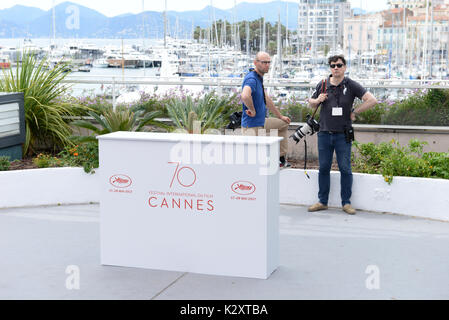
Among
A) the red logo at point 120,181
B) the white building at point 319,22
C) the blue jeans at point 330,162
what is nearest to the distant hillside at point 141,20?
the white building at point 319,22

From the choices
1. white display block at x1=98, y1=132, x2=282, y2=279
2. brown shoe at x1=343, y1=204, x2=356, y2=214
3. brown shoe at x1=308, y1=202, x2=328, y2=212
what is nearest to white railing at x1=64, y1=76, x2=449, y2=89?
brown shoe at x1=308, y1=202, x2=328, y2=212

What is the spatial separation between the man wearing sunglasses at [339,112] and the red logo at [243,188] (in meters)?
2.82

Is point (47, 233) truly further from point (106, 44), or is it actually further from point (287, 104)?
point (106, 44)

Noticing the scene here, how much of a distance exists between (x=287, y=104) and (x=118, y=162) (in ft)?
17.9

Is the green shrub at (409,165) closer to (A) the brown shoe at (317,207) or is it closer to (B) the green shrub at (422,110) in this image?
(A) the brown shoe at (317,207)

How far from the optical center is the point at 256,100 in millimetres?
8438

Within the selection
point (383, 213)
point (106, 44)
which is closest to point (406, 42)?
point (106, 44)

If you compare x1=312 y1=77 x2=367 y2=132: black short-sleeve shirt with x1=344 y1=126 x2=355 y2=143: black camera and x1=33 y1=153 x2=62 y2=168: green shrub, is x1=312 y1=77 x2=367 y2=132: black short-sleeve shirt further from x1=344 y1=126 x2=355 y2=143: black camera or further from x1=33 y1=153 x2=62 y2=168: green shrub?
x1=33 y1=153 x2=62 y2=168: green shrub

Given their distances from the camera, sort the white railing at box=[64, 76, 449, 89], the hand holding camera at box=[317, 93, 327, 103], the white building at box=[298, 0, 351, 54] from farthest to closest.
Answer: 1. the white building at box=[298, 0, 351, 54]
2. the white railing at box=[64, 76, 449, 89]
3. the hand holding camera at box=[317, 93, 327, 103]

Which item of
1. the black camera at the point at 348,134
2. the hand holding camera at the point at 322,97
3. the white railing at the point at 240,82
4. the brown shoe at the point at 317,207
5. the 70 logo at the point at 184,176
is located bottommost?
the brown shoe at the point at 317,207

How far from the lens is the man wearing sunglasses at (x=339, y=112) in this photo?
833 centimetres

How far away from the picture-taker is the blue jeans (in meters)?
8.41

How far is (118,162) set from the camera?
244 inches

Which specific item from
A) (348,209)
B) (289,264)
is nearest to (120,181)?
(289,264)
